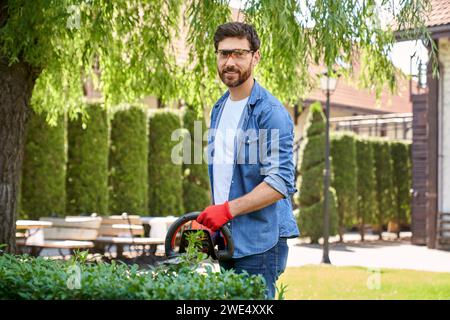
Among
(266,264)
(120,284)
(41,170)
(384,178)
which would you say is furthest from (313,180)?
(120,284)

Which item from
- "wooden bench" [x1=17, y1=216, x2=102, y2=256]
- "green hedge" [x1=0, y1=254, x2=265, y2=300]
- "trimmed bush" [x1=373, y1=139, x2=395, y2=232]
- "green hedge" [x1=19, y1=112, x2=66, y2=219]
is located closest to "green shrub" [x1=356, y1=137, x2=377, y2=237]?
"trimmed bush" [x1=373, y1=139, x2=395, y2=232]

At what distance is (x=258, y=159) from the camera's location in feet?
10.8

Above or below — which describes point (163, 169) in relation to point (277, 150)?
below

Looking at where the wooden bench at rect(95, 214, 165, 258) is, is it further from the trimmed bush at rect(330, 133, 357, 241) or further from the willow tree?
the trimmed bush at rect(330, 133, 357, 241)

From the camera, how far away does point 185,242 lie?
3.20 metres

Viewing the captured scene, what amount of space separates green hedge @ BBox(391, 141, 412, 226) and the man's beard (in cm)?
2128

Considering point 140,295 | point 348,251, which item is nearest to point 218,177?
point 140,295

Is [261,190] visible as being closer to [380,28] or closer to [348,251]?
[380,28]

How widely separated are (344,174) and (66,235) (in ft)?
32.7

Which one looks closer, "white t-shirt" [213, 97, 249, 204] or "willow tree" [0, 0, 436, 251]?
"white t-shirt" [213, 97, 249, 204]

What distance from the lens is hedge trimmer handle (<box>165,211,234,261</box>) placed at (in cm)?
299

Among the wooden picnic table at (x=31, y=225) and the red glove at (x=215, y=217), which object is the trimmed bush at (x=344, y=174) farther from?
the red glove at (x=215, y=217)

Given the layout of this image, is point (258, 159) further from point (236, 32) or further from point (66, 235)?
point (66, 235)

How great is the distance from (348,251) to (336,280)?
22.4ft
